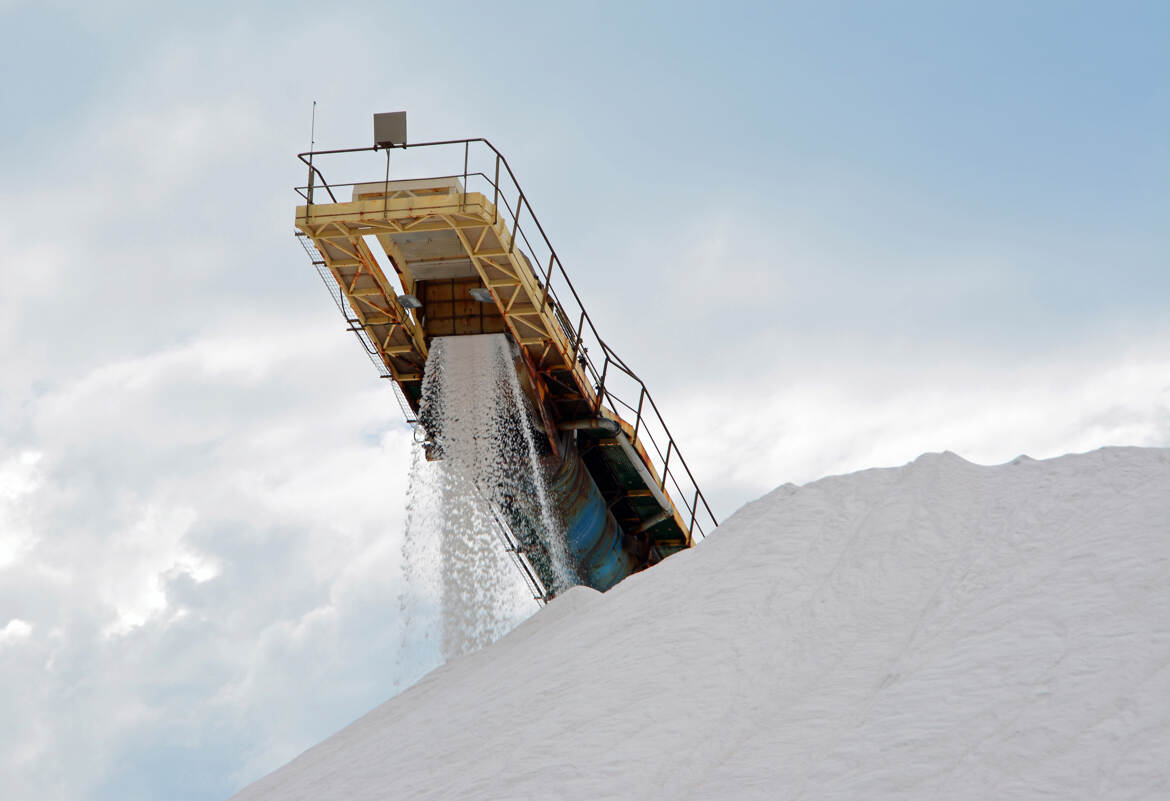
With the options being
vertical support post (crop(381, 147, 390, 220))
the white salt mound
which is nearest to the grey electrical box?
vertical support post (crop(381, 147, 390, 220))

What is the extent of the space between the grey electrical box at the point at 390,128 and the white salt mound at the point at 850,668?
21.4 feet

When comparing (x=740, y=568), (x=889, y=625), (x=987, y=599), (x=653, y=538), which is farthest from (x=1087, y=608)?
(x=653, y=538)

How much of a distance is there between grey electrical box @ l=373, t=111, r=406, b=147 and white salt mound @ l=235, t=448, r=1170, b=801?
21.4 ft

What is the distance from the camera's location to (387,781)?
29.6 ft

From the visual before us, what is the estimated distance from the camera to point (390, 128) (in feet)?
50.1

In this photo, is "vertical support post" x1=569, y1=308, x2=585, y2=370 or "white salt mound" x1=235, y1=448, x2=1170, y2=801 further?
"vertical support post" x1=569, y1=308, x2=585, y2=370

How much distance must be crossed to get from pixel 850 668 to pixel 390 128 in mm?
9749

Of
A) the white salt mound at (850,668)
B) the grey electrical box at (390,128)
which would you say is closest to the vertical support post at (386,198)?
the grey electrical box at (390,128)

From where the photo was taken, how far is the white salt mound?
23.3 feet

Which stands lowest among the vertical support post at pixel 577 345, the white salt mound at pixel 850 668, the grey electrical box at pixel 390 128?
the white salt mound at pixel 850 668

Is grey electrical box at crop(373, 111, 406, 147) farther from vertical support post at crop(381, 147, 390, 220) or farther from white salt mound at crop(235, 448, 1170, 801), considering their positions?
white salt mound at crop(235, 448, 1170, 801)

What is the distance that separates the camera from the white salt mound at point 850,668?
710 cm

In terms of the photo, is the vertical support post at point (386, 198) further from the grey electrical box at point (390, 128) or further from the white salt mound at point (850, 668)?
the white salt mound at point (850, 668)

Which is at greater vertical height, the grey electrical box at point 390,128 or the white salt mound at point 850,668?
the grey electrical box at point 390,128
